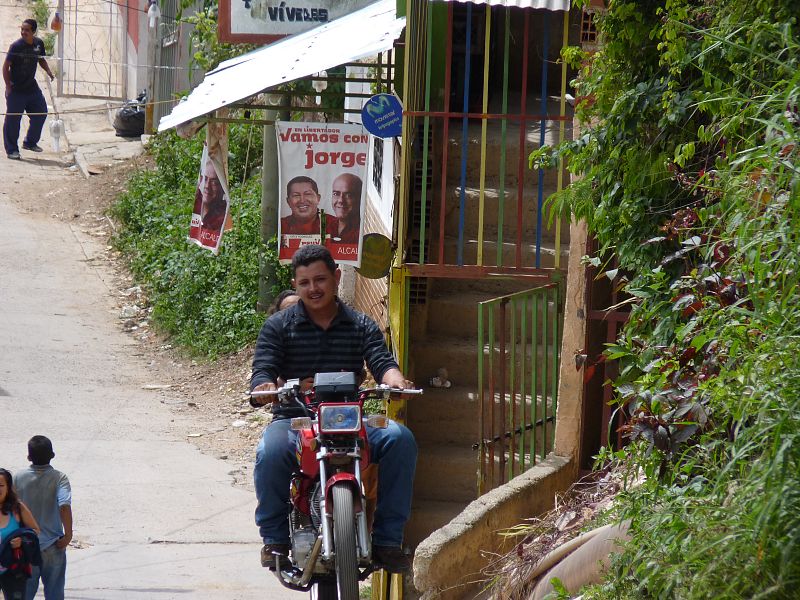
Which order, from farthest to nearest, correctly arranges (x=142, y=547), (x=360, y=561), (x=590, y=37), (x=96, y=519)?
1. (x=96, y=519)
2. (x=142, y=547)
3. (x=590, y=37)
4. (x=360, y=561)

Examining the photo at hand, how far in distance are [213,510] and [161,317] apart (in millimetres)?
5228

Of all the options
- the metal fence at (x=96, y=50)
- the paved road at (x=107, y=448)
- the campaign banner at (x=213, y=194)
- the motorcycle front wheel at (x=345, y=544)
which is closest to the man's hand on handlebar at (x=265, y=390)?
the motorcycle front wheel at (x=345, y=544)

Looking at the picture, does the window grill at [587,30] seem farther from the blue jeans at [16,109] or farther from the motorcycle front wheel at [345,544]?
the blue jeans at [16,109]

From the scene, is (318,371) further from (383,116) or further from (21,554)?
(383,116)

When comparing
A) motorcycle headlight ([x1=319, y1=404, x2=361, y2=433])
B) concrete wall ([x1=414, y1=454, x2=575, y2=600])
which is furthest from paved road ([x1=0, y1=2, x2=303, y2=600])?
motorcycle headlight ([x1=319, y1=404, x2=361, y2=433])

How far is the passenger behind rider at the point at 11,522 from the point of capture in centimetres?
607

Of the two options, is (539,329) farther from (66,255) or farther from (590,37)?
(66,255)

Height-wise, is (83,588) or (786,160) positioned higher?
(786,160)

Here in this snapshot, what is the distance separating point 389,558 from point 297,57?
15.1 feet

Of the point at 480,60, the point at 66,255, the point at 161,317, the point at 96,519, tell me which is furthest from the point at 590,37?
the point at 66,255

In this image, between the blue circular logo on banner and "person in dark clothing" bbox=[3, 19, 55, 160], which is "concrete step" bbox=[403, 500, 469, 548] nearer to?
the blue circular logo on banner

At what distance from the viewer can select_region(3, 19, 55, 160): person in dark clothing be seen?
60.7ft

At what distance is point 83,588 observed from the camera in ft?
22.7

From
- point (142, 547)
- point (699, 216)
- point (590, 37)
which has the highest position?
point (590, 37)
